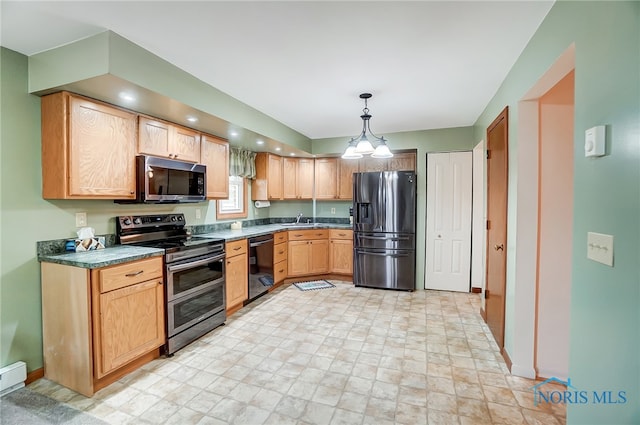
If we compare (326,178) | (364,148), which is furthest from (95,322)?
(326,178)

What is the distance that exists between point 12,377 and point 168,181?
180cm

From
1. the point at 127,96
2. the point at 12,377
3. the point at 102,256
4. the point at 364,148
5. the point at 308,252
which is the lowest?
the point at 12,377

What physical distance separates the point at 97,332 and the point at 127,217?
115 cm

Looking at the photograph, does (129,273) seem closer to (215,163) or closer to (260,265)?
(215,163)

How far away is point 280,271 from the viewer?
4531 mm

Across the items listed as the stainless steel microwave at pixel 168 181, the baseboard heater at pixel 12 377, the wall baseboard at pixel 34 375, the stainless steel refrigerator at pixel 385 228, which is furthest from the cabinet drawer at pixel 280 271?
the baseboard heater at pixel 12 377

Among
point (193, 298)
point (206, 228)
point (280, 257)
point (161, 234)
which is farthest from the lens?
point (280, 257)

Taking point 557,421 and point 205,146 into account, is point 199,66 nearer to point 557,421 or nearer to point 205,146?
point 205,146

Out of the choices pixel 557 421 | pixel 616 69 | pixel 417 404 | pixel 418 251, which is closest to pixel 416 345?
pixel 417 404

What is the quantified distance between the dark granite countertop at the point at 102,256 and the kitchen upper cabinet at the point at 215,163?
116cm

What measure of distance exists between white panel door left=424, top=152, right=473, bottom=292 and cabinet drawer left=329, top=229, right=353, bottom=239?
1.23 meters

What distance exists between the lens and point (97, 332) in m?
1.99

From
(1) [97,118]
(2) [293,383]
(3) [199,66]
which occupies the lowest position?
(2) [293,383]

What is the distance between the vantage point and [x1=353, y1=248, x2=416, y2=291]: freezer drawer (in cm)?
437
